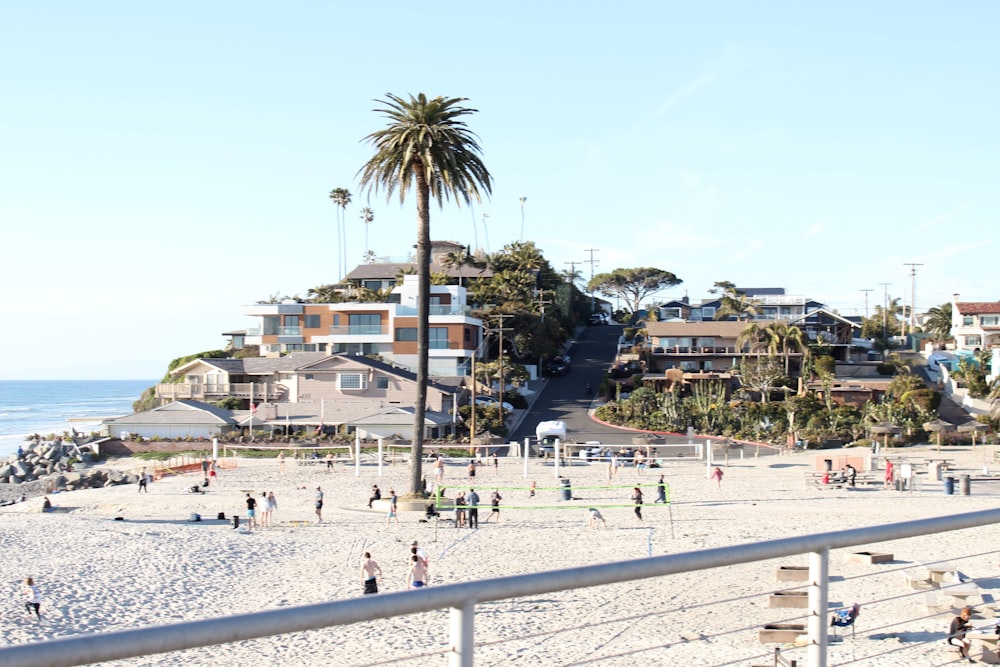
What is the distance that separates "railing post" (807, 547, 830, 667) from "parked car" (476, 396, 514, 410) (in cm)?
6417

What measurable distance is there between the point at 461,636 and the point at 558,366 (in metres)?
86.5

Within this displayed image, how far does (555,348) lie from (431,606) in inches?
3429

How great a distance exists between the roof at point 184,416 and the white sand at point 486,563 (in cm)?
1445

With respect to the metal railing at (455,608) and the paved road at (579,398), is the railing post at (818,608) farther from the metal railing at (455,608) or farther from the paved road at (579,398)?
the paved road at (579,398)

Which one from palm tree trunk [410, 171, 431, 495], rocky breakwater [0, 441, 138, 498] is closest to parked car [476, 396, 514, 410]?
rocky breakwater [0, 441, 138, 498]

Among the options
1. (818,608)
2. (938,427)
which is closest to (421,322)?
(938,427)

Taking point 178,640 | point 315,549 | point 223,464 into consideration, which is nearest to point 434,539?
point 315,549

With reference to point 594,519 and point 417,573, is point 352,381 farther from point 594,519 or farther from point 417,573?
point 417,573

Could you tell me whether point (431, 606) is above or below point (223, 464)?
above

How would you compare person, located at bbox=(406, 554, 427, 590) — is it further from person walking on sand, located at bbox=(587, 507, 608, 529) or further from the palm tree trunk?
the palm tree trunk

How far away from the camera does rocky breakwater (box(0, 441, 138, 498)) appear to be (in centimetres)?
5112

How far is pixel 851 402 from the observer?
7012 cm

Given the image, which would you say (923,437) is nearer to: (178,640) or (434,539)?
(434,539)

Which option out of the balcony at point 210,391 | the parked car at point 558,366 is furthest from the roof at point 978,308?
the balcony at point 210,391
